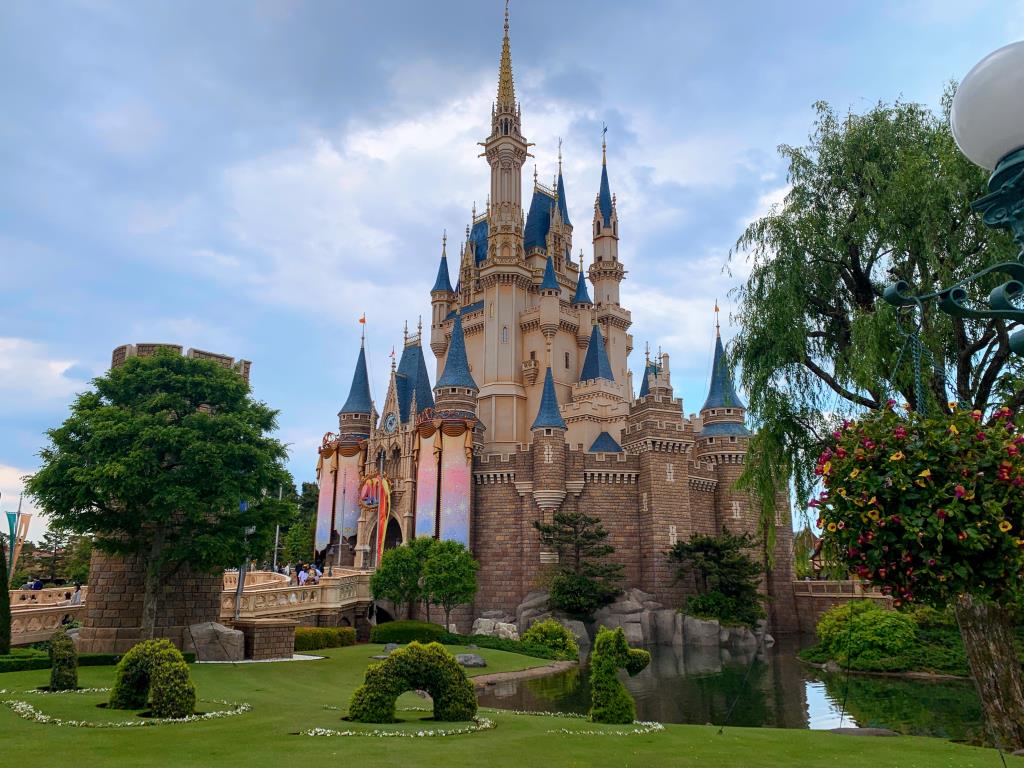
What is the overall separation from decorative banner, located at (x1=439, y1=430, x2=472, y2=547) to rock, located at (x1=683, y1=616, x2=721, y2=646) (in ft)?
37.3

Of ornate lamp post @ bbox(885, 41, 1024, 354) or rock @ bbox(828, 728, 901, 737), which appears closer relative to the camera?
ornate lamp post @ bbox(885, 41, 1024, 354)

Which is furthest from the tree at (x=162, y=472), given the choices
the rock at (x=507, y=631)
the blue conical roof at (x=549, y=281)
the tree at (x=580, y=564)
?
the blue conical roof at (x=549, y=281)

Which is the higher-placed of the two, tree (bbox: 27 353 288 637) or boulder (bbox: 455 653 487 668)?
tree (bbox: 27 353 288 637)

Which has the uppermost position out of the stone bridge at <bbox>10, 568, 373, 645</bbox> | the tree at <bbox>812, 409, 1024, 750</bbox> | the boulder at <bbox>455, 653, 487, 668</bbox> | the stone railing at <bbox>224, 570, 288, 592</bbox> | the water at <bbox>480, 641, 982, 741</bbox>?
the tree at <bbox>812, 409, 1024, 750</bbox>

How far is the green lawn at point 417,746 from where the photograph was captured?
771 cm

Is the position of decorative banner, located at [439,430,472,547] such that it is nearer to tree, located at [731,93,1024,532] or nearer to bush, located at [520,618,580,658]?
bush, located at [520,618,580,658]

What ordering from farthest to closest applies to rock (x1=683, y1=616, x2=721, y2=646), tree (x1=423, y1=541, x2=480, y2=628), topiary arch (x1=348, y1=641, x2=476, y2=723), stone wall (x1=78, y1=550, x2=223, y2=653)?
rock (x1=683, y1=616, x2=721, y2=646) → tree (x1=423, y1=541, x2=480, y2=628) → stone wall (x1=78, y1=550, x2=223, y2=653) → topiary arch (x1=348, y1=641, x2=476, y2=723)

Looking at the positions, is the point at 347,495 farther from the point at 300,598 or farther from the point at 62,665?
the point at 62,665

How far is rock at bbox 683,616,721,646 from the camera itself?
112ft

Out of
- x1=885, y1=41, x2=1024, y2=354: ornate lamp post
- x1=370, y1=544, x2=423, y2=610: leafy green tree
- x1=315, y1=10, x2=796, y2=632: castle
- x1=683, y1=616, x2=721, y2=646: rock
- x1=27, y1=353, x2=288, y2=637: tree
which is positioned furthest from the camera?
x1=315, y1=10, x2=796, y2=632: castle

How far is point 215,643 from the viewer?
19219 mm

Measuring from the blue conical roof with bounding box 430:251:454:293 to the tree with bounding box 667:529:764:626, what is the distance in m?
27.6

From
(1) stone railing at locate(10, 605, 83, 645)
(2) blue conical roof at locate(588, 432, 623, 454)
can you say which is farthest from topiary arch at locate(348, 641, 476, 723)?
(2) blue conical roof at locate(588, 432, 623, 454)

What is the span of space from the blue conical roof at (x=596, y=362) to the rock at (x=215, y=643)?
30906 mm
